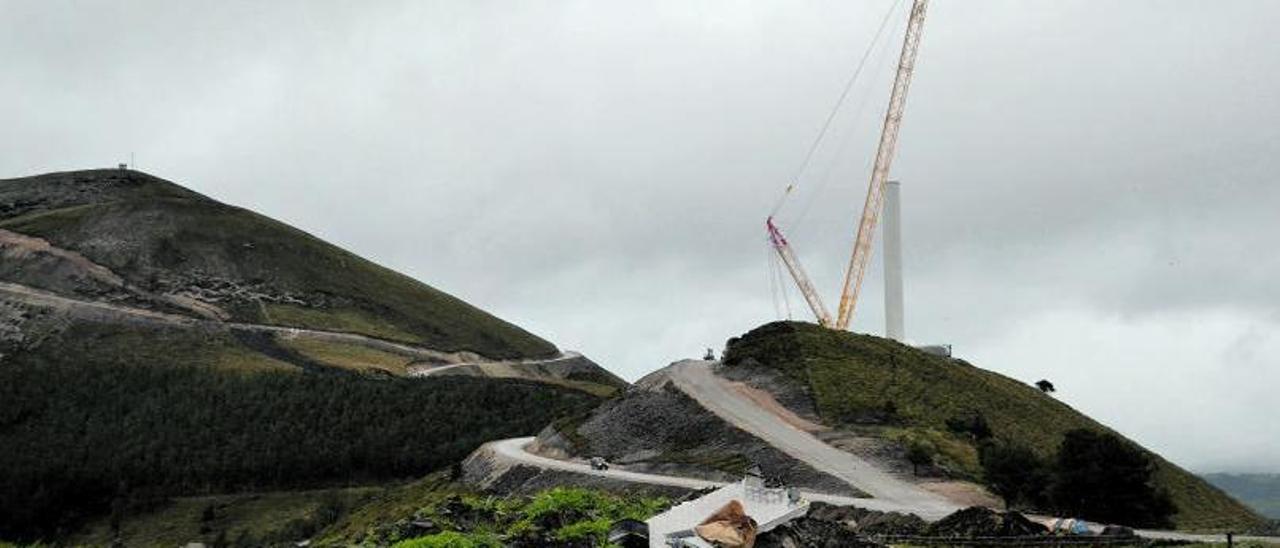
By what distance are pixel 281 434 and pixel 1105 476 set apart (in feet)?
386

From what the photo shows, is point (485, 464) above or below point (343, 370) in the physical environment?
below

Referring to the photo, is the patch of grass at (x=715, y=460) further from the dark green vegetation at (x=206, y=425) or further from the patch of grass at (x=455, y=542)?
the dark green vegetation at (x=206, y=425)

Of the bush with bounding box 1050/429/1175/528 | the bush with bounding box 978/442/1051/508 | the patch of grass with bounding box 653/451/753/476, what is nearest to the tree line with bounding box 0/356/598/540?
the patch of grass with bounding box 653/451/753/476

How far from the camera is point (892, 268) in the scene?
127875 mm

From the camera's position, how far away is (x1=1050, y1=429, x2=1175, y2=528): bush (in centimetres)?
5756

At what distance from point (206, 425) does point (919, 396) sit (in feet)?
341

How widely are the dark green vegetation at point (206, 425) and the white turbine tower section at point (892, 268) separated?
3416 cm

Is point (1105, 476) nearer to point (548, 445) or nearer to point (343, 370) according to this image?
point (548, 445)

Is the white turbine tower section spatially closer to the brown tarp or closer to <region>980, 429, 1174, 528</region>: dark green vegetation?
<region>980, 429, 1174, 528</region>: dark green vegetation

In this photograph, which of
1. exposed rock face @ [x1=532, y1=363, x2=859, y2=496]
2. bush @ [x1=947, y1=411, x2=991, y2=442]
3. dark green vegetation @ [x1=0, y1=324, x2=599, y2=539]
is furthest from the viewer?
dark green vegetation @ [x1=0, y1=324, x2=599, y2=539]

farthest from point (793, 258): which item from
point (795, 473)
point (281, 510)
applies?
point (795, 473)

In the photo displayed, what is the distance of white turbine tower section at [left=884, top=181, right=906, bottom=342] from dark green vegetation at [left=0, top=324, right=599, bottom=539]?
3416 cm

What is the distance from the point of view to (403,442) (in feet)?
491

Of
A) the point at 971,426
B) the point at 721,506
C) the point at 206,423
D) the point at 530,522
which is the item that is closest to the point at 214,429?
the point at 206,423
